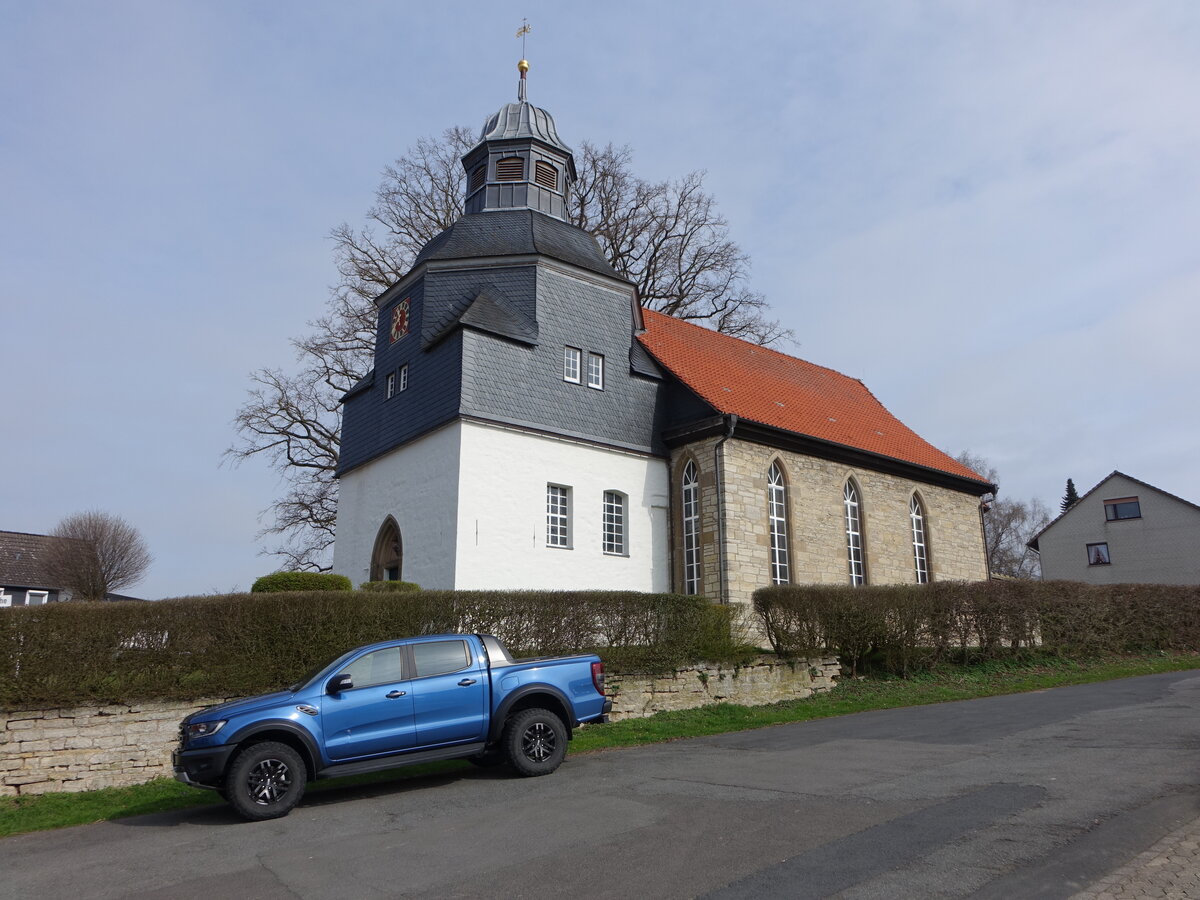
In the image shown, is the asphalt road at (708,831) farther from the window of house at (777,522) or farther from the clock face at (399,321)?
the clock face at (399,321)

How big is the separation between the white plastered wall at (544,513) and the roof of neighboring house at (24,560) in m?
35.7

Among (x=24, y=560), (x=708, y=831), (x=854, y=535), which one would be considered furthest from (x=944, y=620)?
(x=24, y=560)

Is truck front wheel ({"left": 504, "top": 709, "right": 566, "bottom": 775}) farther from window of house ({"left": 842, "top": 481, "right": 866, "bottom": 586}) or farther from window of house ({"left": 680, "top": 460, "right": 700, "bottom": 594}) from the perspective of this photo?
window of house ({"left": 842, "top": 481, "right": 866, "bottom": 586})

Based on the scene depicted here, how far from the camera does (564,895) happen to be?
5.53 metres

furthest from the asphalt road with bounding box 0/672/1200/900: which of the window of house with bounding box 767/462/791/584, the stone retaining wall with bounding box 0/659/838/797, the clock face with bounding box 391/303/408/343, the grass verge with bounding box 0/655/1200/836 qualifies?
the clock face with bounding box 391/303/408/343

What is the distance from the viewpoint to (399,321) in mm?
22281

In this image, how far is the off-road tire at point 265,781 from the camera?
834 centimetres

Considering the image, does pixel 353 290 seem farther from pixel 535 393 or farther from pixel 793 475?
pixel 793 475

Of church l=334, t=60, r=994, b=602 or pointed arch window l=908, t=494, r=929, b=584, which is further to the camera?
pointed arch window l=908, t=494, r=929, b=584

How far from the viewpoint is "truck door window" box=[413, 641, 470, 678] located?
9500 mm

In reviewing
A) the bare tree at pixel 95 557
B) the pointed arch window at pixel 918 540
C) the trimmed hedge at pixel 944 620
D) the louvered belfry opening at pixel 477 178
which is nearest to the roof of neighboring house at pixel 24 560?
the bare tree at pixel 95 557

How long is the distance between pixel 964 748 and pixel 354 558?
1608cm

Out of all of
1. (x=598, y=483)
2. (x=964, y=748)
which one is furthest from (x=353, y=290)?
(x=964, y=748)

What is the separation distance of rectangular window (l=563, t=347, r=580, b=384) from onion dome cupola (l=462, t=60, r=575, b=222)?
532cm
